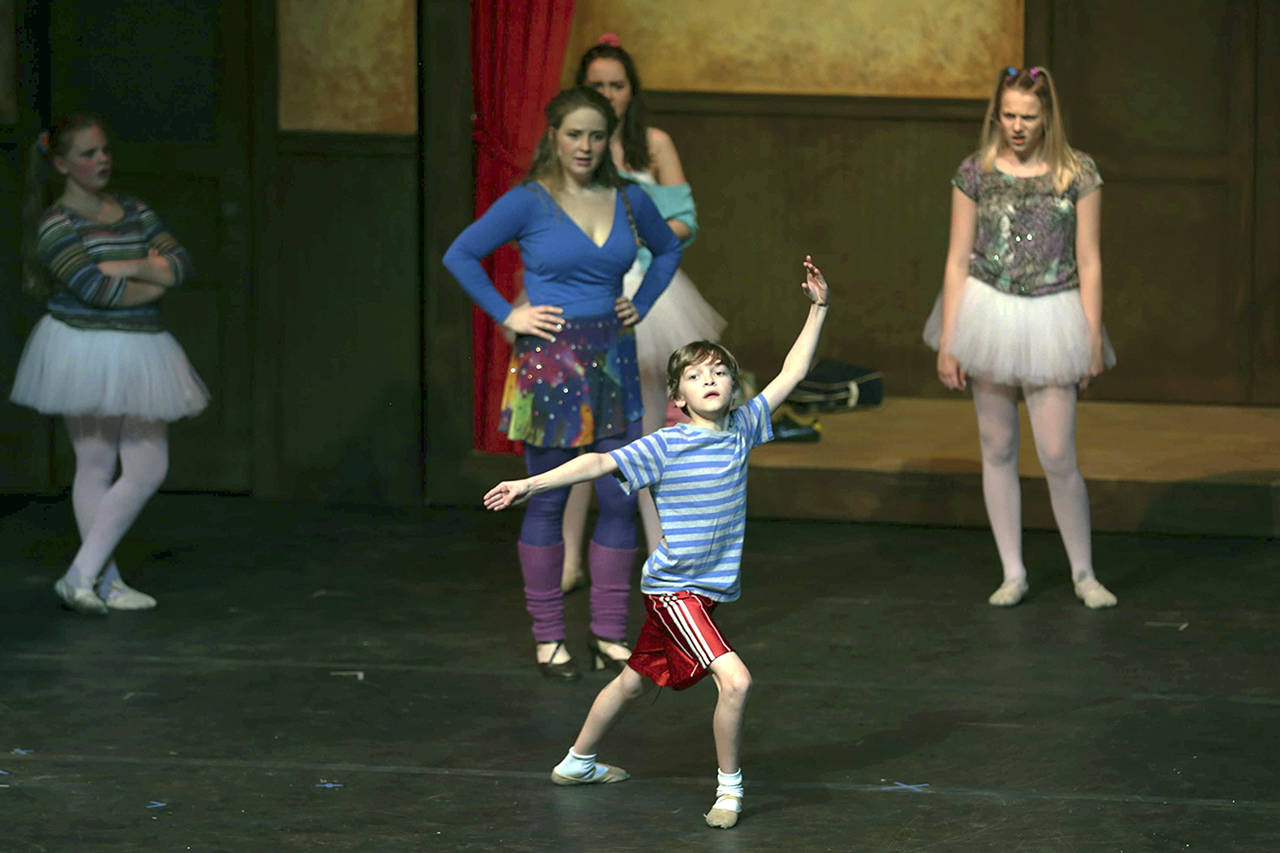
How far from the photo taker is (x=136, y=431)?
242 inches

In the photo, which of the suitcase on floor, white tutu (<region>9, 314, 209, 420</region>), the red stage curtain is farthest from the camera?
the suitcase on floor

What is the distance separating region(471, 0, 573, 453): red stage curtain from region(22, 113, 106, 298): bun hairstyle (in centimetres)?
181

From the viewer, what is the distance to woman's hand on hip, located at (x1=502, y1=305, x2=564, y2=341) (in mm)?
5262

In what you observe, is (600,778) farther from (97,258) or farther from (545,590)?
(97,258)

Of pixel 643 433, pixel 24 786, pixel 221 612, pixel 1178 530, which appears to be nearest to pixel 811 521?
pixel 1178 530

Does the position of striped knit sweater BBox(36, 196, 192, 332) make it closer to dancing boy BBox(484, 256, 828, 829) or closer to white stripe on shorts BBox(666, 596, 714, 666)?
dancing boy BBox(484, 256, 828, 829)

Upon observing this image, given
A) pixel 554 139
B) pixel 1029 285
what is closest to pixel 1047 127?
pixel 1029 285

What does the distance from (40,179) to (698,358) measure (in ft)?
8.78

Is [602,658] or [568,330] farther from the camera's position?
[602,658]

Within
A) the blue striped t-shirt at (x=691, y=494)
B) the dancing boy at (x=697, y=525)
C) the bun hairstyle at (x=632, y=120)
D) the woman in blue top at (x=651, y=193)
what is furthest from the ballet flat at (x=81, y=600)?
the blue striped t-shirt at (x=691, y=494)

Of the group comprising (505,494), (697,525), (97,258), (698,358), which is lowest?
(697,525)

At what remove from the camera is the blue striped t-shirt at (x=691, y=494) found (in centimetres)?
427

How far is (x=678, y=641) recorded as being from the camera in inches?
169

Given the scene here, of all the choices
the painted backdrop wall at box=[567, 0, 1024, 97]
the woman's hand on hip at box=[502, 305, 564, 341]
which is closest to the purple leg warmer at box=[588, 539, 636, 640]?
the woman's hand on hip at box=[502, 305, 564, 341]
